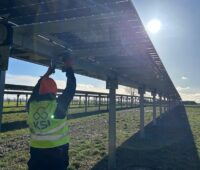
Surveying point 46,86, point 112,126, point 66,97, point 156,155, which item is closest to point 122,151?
point 156,155

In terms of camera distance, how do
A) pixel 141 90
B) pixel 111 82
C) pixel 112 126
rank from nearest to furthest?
pixel 112 126 → pixel 111 82 → pixel 141 90

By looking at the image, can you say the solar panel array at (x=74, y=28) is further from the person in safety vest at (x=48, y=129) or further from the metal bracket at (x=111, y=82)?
the metal bracket at (x=111, y=82)

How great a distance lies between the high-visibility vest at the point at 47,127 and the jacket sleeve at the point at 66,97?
65 millimetres

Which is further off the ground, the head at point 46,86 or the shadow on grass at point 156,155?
the head at point 46,86

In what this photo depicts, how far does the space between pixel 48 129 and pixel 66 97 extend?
0.50 metres

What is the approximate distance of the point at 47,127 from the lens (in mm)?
3525

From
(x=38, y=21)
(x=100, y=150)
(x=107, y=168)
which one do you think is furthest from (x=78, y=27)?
(x=100, y=150)

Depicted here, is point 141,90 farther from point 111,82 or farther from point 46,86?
point 46,86

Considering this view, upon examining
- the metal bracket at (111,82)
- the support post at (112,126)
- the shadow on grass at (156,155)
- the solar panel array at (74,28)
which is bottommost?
the shadow on grass at (156,155)

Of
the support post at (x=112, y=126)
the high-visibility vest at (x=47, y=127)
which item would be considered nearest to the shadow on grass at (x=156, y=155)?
the support post at (x=112, y=126)

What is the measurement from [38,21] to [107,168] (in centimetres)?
444

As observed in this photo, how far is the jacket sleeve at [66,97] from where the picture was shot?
139 inches

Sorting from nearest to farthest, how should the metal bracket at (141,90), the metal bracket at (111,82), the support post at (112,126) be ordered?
the support post at (112,126), the metal bracket at (111,82), the metal bracket at (141,90)

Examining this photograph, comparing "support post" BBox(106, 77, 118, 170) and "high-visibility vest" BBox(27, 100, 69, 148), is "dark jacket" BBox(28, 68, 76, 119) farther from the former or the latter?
"support post" BBox(106, 77, 118, 170)
